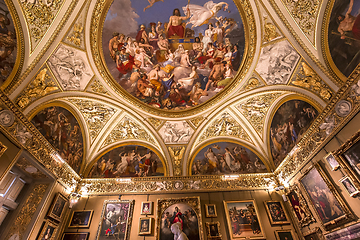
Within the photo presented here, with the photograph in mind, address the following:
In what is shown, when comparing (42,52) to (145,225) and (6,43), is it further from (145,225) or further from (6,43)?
(145,225)

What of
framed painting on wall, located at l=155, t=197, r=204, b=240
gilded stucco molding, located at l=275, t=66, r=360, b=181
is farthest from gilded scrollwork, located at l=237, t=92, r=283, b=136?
framed painting on wall, located at l=155, t=197, r=204, b=240

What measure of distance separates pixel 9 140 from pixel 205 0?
9.93 meters

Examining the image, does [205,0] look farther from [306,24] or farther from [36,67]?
[36,67]

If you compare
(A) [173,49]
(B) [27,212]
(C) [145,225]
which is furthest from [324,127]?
(B) [27,212]

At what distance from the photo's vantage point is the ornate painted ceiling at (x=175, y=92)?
288 inches

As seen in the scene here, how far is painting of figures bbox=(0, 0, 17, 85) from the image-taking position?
6.51 metres

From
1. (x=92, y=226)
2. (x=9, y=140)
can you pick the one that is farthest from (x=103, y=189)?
(x=9, y=140)

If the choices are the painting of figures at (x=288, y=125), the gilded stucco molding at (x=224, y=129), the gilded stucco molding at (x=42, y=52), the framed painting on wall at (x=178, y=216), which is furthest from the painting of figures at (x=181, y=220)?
the gilded stucco molding at (x=42, y=52)

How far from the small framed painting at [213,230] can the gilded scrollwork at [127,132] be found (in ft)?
20.1

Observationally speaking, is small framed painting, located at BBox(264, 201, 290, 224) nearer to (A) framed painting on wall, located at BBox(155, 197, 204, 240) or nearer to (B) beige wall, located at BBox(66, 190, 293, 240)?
(B) beige wall, located at BBox(66, 190, 293, 240)

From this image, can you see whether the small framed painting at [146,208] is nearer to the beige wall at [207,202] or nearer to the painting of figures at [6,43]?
the beige wall at [207,202]

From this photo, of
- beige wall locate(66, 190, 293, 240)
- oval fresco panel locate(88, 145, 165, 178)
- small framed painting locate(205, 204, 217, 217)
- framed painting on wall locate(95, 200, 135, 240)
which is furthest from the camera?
oval fresco panel locate(88, 145, 165, 178)

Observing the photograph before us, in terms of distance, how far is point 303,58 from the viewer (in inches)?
332

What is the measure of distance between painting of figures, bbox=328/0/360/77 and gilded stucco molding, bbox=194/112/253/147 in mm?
6279
